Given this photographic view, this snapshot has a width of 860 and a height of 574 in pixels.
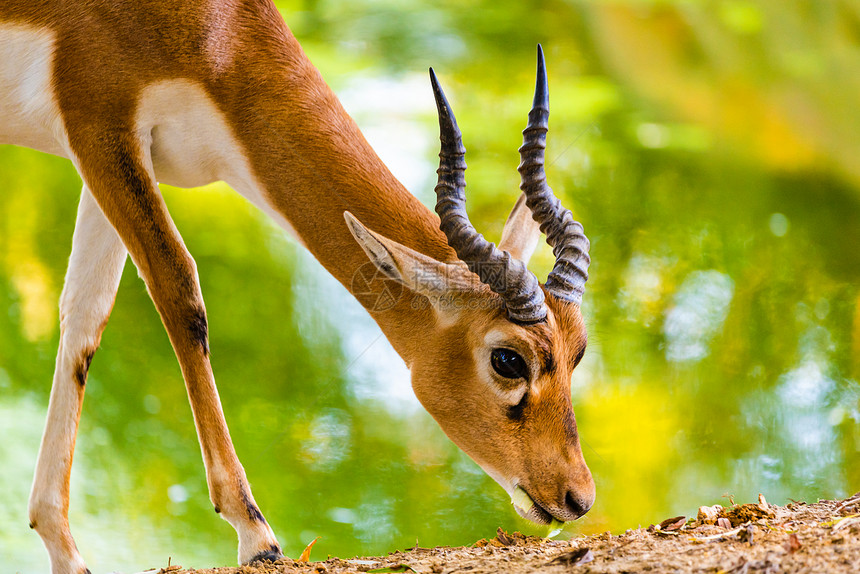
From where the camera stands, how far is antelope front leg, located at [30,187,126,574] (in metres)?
2.49

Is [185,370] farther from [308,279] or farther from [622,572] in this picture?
[308,279]

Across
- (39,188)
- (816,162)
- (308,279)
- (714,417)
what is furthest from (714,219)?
(39,188)

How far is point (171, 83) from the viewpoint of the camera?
239 cm

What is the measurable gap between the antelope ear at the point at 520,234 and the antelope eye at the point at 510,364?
1.84ft

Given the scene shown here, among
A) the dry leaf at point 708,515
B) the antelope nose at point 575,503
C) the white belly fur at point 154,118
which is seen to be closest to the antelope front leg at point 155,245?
the white belly fur at point 154,118

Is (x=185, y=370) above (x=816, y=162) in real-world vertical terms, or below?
below

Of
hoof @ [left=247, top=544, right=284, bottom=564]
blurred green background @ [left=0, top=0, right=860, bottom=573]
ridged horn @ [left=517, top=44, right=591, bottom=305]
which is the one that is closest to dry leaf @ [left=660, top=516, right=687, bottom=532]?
ridged horn @ [left=517, top=44, right=591, bottom=305]

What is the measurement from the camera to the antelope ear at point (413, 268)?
2156 millimetres

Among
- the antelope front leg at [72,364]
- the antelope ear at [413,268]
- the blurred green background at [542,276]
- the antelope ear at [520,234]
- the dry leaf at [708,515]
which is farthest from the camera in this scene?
the blurred green background at [542,276]

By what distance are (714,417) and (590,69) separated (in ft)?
7.14

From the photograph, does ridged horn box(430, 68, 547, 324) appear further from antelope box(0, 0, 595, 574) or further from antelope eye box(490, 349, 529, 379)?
antelope eye box(490, 349, 529, 379)

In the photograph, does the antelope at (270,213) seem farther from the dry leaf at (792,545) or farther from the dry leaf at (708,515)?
the dry leaf at (792,545)

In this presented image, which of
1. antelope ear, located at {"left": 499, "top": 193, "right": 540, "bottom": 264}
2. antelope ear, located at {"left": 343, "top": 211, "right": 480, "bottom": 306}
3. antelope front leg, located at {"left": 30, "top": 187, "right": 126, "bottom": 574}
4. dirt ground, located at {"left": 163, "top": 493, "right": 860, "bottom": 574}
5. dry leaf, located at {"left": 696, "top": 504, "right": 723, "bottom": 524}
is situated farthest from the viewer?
antelope ear, located at {"left": 499, "top": 193, "right": 540, "bottom": 264}

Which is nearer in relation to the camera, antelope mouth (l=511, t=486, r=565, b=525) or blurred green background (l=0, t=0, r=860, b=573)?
antelope mouth (l=511, t=486, r=565, b=525)
